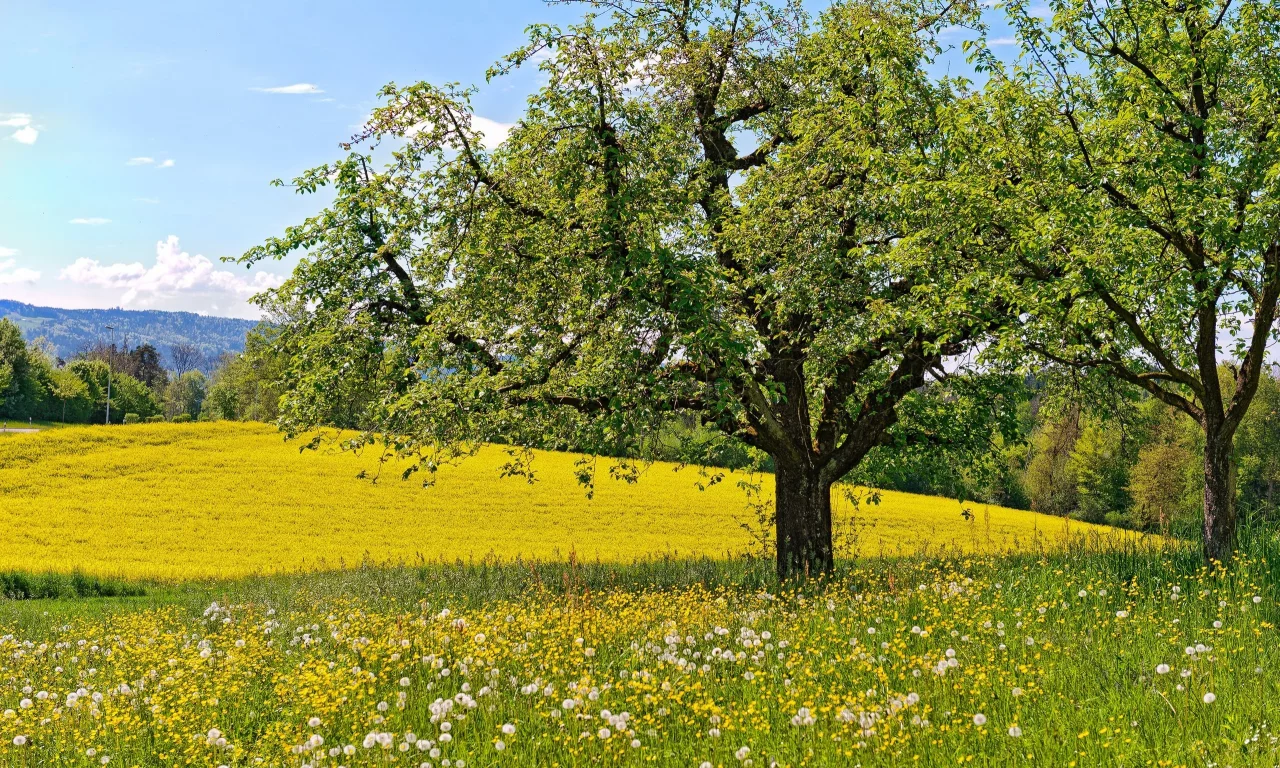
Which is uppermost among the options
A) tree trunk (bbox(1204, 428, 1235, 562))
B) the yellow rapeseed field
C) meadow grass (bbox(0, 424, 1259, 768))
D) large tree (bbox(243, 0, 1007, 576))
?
large tree (bbox(243, 0, 1007, 576))

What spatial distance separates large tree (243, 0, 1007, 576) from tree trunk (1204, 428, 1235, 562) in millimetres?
3426

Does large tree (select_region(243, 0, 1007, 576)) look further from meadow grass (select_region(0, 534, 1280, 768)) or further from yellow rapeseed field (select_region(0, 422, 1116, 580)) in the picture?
yellow rapeseed field (select_region(0, 422, 1116, 580))

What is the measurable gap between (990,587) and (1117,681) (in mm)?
3721

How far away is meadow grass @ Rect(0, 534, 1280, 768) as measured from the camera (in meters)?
5.68

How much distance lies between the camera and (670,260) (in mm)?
11023

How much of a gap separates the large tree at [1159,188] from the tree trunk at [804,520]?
178 inches

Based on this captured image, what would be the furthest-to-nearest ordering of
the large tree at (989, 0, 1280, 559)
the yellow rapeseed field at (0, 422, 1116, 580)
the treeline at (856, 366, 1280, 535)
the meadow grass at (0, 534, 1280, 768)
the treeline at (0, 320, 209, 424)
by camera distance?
the treeline at (0, 320, 209, 424) → the yellow rapeseed field at (0, 422, 1116, 580) → the treeline at (856, 366, 1280, 535) → the large tree at (989, 0, 1280, 559) → the meadow grass at (0, 534, 1280, 768)

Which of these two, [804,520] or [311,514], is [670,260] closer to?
[804,520]

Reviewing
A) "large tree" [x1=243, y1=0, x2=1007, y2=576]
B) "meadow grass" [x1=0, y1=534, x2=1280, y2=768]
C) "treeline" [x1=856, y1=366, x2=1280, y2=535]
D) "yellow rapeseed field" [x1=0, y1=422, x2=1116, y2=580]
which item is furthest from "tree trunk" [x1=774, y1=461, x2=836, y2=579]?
"yellow rapeseed field" [x1=0, y1=422, x2=1116, y2=580]

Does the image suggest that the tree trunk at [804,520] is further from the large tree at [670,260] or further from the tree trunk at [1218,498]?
the tree trunk at [1218,498]

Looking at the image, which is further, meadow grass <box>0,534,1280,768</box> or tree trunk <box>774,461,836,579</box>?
tree trunk <box>774,461,836,579</box>

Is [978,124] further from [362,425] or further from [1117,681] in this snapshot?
[362,425]

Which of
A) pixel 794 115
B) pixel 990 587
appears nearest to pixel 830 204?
pixel 794 115

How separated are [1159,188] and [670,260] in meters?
6.34
